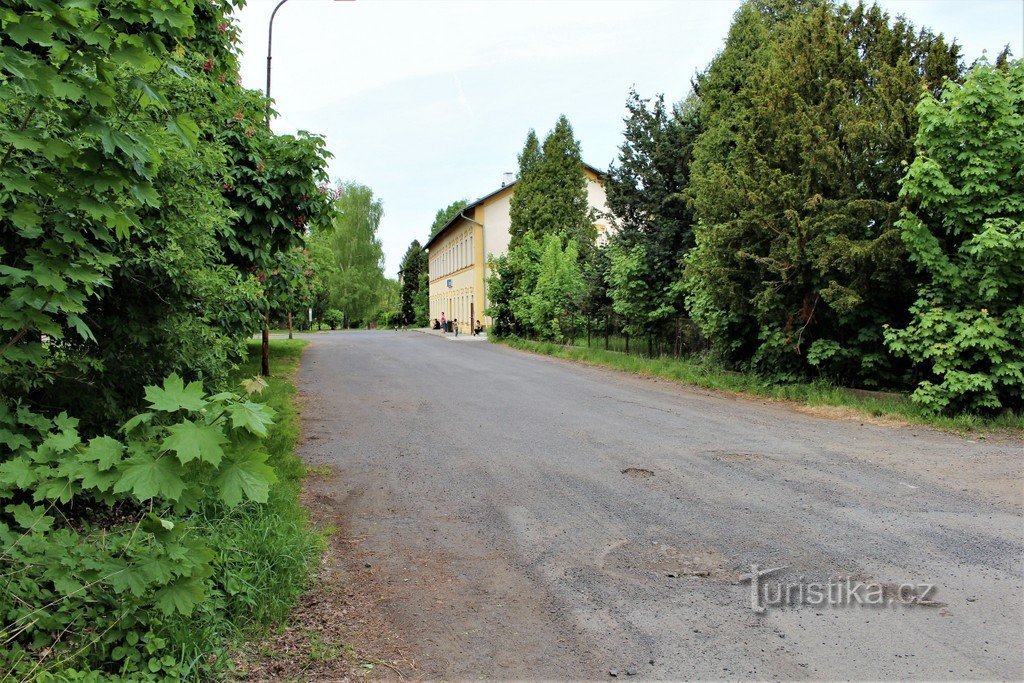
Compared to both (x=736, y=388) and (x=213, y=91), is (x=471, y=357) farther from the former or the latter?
(x=213, y=91)

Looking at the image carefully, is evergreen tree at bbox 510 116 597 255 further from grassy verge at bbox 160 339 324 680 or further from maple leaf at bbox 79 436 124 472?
maple leaf at bbox 79 436 124 472

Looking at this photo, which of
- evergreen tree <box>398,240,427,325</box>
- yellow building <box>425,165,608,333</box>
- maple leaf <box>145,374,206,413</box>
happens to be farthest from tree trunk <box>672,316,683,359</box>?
evergreen tree <box>398,240,427,325</box>

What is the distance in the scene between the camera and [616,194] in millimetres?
18359

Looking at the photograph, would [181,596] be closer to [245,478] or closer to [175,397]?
[245,478]

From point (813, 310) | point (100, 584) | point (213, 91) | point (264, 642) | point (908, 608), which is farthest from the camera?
point (813, 310)

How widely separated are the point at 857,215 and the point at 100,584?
36.9 ft

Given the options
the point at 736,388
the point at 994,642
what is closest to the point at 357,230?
the point at 736,388

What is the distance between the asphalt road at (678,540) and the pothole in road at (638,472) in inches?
1.7

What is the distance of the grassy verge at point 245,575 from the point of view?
122 inches

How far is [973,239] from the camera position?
898 cm

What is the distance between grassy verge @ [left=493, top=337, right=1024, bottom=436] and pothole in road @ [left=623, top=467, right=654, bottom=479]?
516 cm

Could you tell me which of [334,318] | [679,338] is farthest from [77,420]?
[334,318]

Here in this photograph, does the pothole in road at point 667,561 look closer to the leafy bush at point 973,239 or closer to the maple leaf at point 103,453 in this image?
the maple leaf at point 103,453
